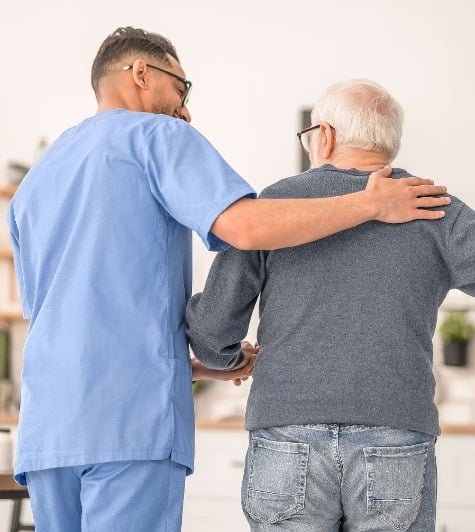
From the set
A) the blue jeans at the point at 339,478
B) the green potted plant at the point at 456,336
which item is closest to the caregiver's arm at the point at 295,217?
the blue jeans at the point at 339,478

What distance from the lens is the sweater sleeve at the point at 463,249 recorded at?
5.45 ft

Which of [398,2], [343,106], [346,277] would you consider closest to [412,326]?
[346,277]

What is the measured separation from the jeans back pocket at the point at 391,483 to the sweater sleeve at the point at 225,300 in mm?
348

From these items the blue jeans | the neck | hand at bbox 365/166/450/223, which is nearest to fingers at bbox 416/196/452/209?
hand at bbox 365/166/450/223

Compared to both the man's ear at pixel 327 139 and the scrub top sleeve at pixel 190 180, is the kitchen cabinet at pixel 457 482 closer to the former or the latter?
the man's ear at pixel 327 139

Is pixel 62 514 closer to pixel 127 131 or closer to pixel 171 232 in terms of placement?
pixel 171 232

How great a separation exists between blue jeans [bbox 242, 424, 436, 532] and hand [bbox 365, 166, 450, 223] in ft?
1.23

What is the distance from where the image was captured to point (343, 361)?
1622mm

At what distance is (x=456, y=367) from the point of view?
4.24 metres

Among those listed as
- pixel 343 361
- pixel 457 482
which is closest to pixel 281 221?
pixel 343 361

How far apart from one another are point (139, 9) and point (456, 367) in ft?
7.74

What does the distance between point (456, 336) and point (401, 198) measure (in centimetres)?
265

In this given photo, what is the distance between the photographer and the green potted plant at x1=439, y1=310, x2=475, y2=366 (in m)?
4.17

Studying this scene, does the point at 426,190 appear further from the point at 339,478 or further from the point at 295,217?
the point at 339,478
